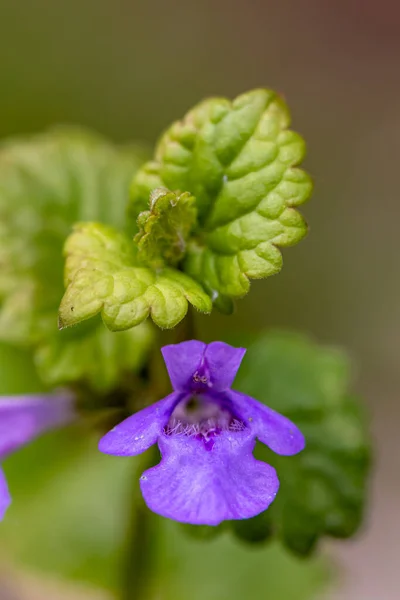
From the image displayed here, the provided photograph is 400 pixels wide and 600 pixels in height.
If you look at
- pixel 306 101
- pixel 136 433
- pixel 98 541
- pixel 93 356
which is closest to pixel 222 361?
pixel 136 433

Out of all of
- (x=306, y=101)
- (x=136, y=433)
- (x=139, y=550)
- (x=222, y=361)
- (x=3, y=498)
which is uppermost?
(x=306, y=101)

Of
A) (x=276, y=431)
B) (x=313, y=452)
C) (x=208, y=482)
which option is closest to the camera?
(x=208, y=482)

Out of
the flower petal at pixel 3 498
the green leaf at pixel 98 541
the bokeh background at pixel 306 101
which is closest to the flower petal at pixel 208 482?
the flower petal at pixel 3 498

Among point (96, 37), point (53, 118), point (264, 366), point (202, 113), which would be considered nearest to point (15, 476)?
point (264, 366)

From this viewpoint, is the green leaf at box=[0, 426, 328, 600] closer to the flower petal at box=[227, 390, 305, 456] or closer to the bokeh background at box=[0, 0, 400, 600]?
the bokeh background at box=[0, 0, 400, 600]

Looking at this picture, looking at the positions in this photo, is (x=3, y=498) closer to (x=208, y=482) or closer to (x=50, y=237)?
(x=208, y=482)

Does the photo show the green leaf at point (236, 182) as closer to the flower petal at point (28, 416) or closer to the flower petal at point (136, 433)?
the flower petal at point (136, 433)
